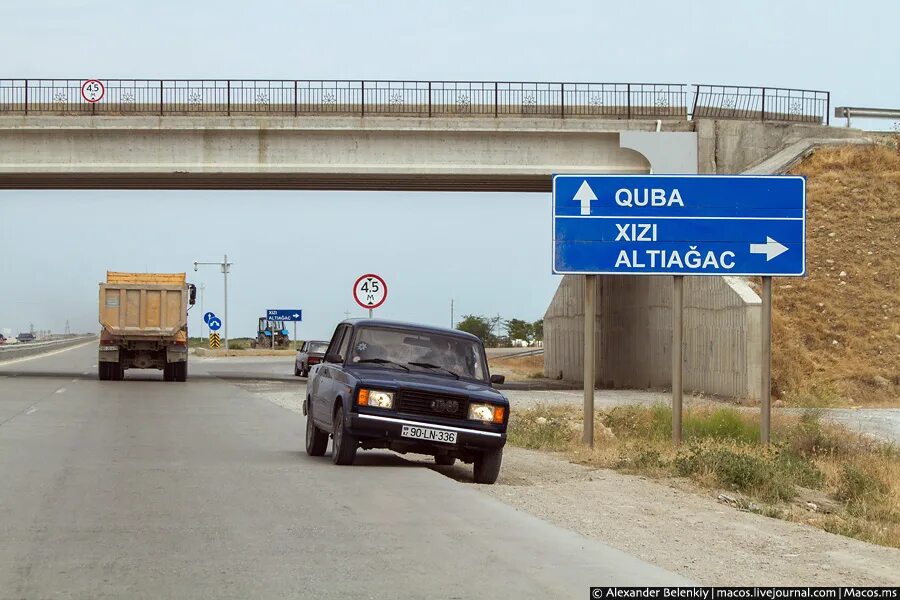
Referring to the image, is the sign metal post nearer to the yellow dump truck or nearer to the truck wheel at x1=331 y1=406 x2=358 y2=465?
the truck wheel at x1=331 y1=406 x2=358 y2=465

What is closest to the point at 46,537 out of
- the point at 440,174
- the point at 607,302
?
the point at 440,174

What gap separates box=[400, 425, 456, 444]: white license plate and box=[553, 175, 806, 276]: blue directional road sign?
19.3 feet

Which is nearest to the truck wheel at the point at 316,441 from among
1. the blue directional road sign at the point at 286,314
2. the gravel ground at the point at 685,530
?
the gravel ground at the point at 685,530

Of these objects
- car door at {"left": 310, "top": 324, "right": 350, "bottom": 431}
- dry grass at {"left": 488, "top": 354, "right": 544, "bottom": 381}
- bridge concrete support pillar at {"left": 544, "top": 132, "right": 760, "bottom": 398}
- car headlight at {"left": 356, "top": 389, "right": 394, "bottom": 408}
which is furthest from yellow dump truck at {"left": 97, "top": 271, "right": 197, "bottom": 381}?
car headlight at {"left": 356, "top": 389, "right": 394, "bottom": 408}

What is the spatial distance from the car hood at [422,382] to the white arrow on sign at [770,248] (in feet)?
19.6

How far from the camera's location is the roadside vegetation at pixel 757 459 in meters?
14.0

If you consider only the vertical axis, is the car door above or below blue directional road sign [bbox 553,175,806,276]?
below

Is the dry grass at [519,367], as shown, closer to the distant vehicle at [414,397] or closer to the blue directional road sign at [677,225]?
the blue directional road sign at [677,225]

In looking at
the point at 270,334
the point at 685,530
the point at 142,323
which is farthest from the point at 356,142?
the point at 270,334

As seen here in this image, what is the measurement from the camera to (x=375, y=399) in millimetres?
14758

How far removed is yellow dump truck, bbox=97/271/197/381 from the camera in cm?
3956

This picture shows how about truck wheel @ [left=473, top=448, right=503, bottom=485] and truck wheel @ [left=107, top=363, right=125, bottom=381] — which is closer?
truck wheel @ [left=473, top=448, right=503, bottom=485]

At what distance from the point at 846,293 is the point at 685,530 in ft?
95.2

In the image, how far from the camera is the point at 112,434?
782 inches
